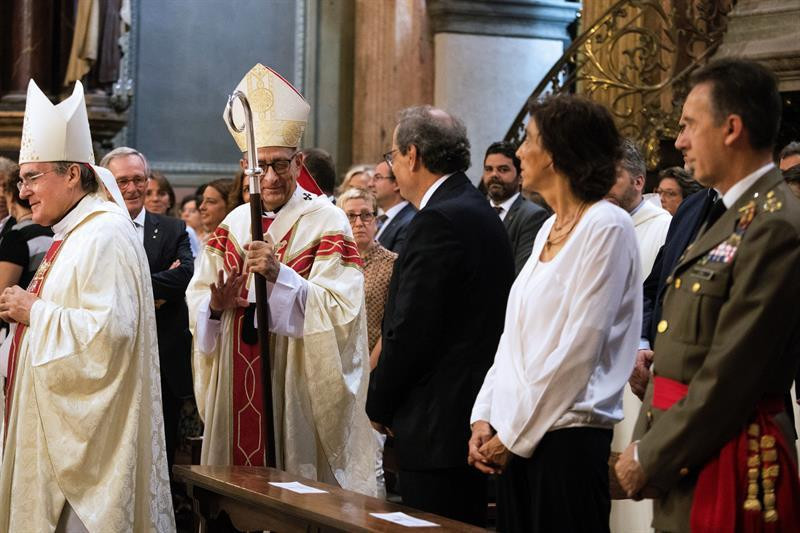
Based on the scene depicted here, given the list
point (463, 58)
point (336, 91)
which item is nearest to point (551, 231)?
point (463, 58)

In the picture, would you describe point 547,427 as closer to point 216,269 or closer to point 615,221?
point 615,221

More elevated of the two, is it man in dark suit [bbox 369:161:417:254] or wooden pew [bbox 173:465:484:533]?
man in dark suit [bbox 369:161:417:254]

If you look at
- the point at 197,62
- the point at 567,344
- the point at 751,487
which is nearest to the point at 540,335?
the point at 567,344

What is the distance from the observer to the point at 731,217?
2.97 meters

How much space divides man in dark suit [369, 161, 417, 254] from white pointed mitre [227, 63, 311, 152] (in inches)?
71.3

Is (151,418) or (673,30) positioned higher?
(673,30)

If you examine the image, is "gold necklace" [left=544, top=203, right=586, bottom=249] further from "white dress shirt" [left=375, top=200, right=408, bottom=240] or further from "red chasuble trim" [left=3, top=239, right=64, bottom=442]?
"white dress shirt" [left=375, top=200, right=408, bottom=240]

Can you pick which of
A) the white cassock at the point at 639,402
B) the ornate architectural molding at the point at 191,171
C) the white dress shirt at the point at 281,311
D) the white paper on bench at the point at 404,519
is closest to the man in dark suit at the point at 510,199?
the white cassock at the point at 639,402

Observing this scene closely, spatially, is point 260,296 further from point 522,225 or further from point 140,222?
point 522,225

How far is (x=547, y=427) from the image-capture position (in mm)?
3279

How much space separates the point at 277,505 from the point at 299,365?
1.24m

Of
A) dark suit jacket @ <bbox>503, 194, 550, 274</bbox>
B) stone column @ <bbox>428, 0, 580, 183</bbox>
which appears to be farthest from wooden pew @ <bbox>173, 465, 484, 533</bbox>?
stone column @ <bbox>428, 0, 580, 183</bbox>

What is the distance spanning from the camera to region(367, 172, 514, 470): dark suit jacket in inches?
156

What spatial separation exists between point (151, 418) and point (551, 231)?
→ 1805 mm
